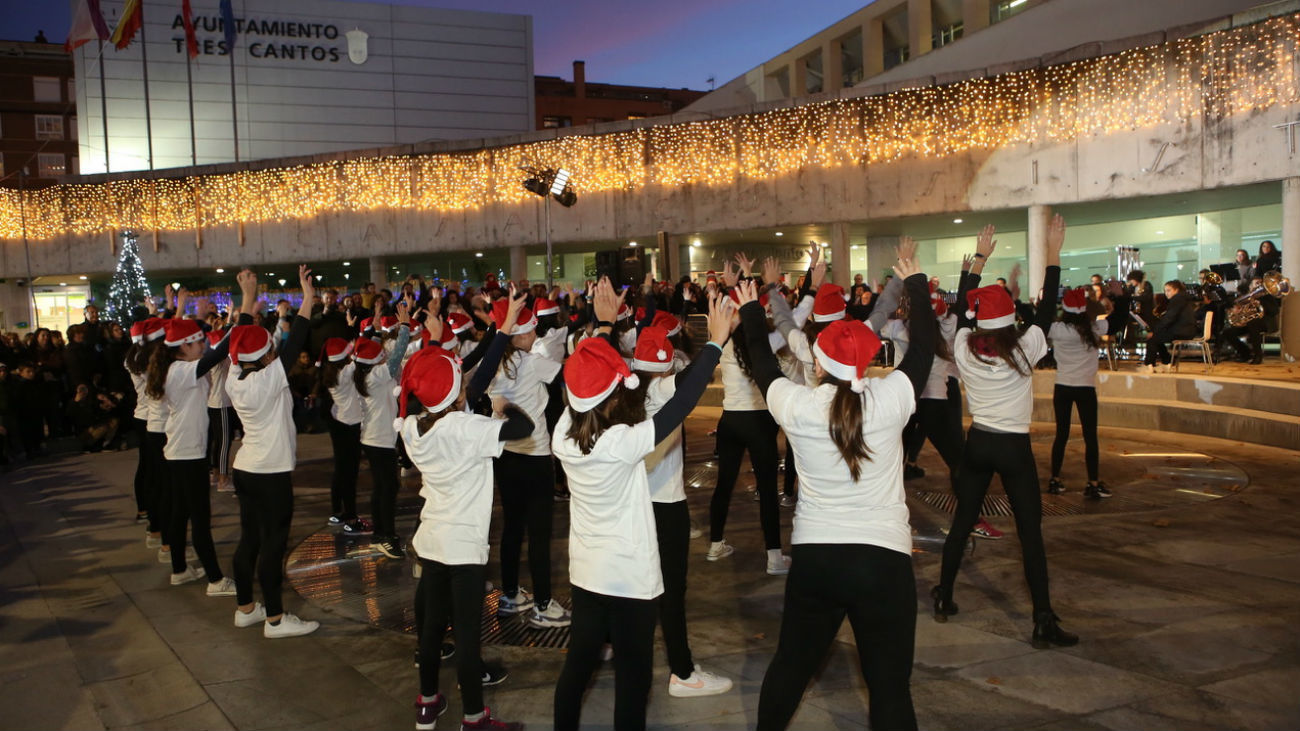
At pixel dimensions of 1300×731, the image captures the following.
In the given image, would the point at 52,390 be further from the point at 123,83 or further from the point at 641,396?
the point at 123,83

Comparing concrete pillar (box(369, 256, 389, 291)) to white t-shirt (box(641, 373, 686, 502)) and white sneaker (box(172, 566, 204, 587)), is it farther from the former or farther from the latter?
white t-shirt (box(641, 373, 686, 502))

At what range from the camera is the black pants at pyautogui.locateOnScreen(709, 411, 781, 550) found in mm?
6117

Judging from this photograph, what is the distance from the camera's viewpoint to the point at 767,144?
2195 cm

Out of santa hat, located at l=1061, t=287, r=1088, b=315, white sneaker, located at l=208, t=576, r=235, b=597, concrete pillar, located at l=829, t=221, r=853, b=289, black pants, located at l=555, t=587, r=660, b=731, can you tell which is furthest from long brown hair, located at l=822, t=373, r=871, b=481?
concrete pillar, located at l=829, t=221, r=853, b=289

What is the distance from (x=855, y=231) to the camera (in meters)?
23.7

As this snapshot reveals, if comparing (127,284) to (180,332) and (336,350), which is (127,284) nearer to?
Result: (336,350)

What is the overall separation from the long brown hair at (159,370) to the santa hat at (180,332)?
0.12m

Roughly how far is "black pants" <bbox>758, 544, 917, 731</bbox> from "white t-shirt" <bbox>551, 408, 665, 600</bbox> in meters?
0.55

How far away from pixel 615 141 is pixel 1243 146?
46.8 feet

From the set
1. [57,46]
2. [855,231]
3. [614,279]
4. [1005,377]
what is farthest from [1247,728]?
[57,46]

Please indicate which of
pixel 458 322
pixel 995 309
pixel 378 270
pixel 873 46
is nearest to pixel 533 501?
pixel 458 322

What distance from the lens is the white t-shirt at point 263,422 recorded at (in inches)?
208

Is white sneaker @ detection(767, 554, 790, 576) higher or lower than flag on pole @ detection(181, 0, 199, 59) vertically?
lower

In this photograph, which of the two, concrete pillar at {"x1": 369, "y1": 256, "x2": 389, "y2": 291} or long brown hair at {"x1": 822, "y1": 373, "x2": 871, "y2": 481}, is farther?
concrete pillar at {"x1": 369, "y1": 256, "x2": 389, "y2": 291}
